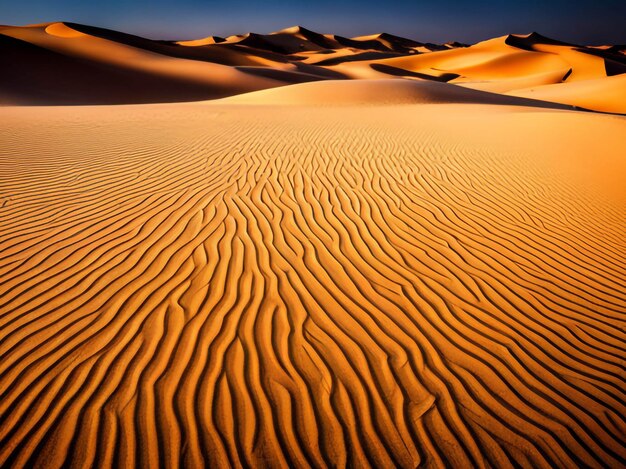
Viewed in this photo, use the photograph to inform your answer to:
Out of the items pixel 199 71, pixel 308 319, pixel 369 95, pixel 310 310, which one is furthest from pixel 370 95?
pixel 199 71

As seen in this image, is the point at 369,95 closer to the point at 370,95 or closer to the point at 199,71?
the point at 370,95

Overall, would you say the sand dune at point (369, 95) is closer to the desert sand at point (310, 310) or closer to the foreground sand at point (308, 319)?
the desert sand at point (310, 310)

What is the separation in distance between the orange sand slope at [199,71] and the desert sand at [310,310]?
23.9 m

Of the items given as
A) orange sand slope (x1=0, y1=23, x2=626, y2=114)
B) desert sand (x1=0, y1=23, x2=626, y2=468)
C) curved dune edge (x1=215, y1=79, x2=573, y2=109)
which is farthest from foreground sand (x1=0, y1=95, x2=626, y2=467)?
orange sand slope (x1=0, y1=23, x2=626, y2=114)

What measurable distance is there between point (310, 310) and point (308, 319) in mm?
126

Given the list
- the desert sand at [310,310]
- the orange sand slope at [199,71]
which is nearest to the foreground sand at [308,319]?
the desert sand at [310,310]

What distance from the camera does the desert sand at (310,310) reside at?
7.77ft

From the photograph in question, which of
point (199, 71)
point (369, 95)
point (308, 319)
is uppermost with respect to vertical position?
point (199, 71)

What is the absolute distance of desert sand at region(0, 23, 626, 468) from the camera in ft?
7.77

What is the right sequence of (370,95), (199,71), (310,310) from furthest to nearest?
(199,71), (370,95), (310,310)

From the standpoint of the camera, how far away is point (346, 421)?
246 centimetres

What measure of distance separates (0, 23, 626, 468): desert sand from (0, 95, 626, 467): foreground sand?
17 mm

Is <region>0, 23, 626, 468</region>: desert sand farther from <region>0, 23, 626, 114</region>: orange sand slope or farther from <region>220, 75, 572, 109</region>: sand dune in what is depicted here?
<region>0, 23, 626, 114</region>: orange sand slope

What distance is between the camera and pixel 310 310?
340 centimetres
